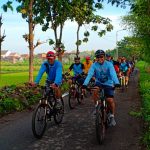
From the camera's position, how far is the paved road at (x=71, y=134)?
8344 mm

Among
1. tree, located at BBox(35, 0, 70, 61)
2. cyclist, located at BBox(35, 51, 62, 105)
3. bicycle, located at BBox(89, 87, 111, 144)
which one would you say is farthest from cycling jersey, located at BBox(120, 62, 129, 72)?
bicycle, located at BBox(89, 87, 111, 144)

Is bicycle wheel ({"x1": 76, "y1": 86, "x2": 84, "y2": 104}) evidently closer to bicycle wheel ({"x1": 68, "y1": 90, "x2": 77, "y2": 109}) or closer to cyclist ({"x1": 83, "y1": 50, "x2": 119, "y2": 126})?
bicycle wheel ({"x1": 68, "y1": 90, "x2": 77, "y2": 109})

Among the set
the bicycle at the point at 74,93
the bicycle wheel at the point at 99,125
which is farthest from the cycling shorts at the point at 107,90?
the bicycle at the point at 74,93

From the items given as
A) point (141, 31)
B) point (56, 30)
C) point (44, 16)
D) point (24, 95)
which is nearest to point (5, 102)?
point (24, 95)

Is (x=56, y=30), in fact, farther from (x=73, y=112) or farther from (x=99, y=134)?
(x=99, y=134)

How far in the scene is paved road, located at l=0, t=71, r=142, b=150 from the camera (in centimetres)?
834

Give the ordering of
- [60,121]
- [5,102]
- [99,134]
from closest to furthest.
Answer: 1. [99,134]
2. [60,121]
3. [5,102]

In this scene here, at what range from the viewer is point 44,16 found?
24.2 m

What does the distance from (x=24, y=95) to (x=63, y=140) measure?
660 cm

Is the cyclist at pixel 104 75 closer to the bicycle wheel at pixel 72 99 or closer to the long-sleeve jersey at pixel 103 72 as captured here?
the long-sleeve jersey at pixel 103 72

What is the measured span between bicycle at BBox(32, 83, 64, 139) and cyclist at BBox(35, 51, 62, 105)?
0.16 metres

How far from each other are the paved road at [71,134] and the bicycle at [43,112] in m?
0.21

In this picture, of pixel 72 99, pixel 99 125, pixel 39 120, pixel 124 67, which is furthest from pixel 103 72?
pixel 124 67

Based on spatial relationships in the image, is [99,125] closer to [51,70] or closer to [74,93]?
[51,70]
